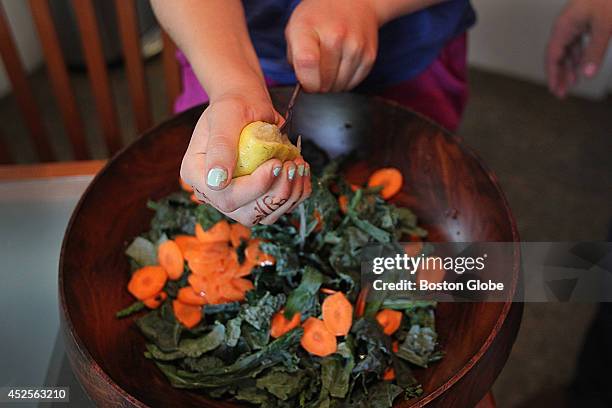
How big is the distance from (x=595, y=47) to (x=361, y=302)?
1.99 ft

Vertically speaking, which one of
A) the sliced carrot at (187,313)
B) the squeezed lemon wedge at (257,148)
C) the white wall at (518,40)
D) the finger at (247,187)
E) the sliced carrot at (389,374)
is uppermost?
the squeezed lemon wedge at (257,148)

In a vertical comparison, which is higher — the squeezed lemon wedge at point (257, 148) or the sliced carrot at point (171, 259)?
the squeezed lemon wedge at point (257, 148)

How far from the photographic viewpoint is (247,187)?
63 centimetres

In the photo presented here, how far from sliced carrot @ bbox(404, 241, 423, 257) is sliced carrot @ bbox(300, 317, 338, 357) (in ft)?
0.56

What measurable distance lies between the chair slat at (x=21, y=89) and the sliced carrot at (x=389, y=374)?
980mm

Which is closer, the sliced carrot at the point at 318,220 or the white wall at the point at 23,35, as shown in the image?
the sliced carrot at the point at 318,220

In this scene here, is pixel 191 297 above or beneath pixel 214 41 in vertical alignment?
beneath

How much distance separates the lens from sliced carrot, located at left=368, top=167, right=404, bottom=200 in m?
0.99

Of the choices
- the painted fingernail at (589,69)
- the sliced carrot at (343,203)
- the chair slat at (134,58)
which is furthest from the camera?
the chair slat at (134,58)

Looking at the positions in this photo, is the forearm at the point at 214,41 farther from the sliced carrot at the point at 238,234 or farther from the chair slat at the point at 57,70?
the chair slat at the point at 57,70

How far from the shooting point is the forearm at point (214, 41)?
2.59ft

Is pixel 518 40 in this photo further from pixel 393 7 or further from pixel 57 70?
pixel 57 70

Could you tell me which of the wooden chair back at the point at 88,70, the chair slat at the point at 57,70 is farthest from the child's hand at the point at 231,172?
the chair slat at the point at 57,70

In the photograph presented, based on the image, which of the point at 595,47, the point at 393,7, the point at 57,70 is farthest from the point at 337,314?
the point at 57,70
